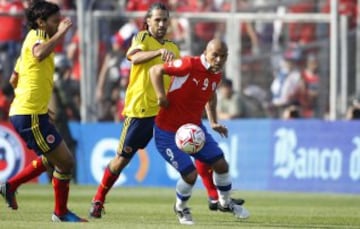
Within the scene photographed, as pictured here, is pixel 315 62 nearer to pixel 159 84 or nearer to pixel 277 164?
pixel 277 164

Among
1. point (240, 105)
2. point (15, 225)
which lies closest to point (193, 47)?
point (240, 105)

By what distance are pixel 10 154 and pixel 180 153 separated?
10528 mm

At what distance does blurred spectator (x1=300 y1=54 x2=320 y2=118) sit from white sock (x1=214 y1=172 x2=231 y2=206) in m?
9.32

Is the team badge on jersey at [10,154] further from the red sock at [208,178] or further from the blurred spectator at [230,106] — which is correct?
the red sock at [208,178]

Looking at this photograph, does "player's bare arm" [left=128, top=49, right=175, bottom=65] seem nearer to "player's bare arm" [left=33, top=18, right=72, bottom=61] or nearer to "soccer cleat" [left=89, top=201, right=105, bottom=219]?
"player's bare arm" [left=33, top=18, right=72, bottom=61]

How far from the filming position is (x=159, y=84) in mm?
13414

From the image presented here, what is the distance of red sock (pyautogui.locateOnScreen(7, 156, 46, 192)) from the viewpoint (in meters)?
15.0

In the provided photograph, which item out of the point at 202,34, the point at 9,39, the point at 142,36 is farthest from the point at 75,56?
the point at 142,36

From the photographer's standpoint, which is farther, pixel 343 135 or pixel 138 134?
pixel 343 135

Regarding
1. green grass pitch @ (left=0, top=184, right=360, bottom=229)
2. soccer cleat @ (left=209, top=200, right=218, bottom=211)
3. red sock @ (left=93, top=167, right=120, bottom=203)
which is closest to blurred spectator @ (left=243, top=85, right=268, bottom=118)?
green grass pitch @ (left=0, top=184, right=360, bottom=229)

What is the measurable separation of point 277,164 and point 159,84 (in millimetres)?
9250

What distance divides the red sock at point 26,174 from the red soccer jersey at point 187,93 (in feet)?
6.82

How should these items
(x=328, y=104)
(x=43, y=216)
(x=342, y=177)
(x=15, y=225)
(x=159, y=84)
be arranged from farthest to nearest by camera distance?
(x=328, y=104) → (x=342, y=177) → (x=43, y=216) → (x=159, y=84) → (x=15, y=225)

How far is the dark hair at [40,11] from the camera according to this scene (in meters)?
13.3
